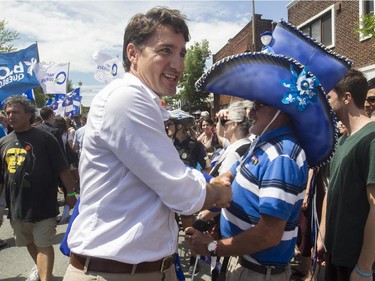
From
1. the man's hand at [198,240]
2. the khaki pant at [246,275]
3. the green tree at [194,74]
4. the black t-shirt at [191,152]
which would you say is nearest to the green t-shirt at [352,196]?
the khaki pant at [246,275]

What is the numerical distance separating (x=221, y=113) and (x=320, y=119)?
253cm

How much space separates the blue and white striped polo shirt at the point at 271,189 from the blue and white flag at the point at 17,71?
866cm

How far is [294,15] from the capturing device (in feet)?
57.2

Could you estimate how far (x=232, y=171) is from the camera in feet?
7.11

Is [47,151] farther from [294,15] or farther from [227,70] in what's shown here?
[294,15]

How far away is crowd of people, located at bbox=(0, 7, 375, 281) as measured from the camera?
4.81ft

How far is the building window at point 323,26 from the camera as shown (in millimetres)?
14875

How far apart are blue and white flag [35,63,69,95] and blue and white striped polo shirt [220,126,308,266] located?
1037cm

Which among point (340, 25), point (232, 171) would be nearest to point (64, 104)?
point (340, 25)

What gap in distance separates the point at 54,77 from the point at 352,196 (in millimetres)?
10969

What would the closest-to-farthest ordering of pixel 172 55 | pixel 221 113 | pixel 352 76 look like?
pixel 172 55
pixel 352 76
pixel 221 113

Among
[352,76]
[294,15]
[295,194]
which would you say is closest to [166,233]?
[295,194]

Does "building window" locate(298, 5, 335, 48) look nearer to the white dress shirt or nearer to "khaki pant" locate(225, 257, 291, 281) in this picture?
"khaki pant" locate(225, 257, 291, 281)

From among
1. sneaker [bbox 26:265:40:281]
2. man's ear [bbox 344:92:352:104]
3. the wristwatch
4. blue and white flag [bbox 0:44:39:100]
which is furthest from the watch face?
blue and white flag [bbox 0:44:39:100]
